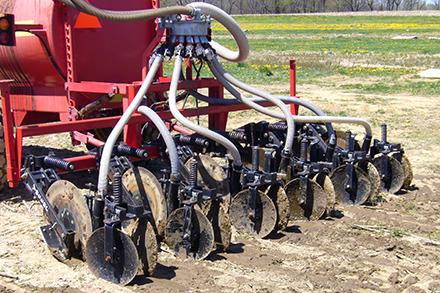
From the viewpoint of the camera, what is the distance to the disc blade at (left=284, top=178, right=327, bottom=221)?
5.67 m

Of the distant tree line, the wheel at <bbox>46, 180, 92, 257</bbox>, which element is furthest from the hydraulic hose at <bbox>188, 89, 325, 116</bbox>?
the distant tree line

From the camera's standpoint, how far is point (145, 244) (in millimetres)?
4398

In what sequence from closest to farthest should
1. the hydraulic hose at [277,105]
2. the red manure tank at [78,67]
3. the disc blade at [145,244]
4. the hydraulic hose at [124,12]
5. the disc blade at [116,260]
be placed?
the disc blade at [116,260], the disc blade at [145,244], the hydraulic hose at [124,12], the hydraulic hose at [277,105], the red manure tank at [78,67]

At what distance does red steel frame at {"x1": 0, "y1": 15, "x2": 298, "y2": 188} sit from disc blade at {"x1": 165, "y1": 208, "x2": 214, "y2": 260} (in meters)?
1.13

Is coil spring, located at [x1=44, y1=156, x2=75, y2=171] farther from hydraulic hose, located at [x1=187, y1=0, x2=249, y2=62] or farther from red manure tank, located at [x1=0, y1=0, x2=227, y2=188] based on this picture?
hydraulic hose, located at [x1=187, y1=0, x2=249, y2=62]

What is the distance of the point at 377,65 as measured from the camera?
69.2ft

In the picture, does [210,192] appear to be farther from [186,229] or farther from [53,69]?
[53,69]

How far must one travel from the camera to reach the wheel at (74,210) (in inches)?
181

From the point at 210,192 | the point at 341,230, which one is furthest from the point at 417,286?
the point at 210,192

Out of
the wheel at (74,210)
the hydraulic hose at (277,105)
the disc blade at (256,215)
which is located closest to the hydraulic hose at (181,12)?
the hydraulic hose at (277,105)

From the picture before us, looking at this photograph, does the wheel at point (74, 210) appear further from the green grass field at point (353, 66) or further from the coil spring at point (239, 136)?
the green grass field at point (353, 66)

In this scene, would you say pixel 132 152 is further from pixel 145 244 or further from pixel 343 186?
pixel 343 186

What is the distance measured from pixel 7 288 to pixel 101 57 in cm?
292

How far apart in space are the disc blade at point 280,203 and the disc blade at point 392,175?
1553 mm
